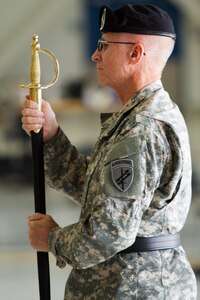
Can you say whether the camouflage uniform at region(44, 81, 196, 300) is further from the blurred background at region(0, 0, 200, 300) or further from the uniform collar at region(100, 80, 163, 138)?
the blurred background at region(0, 0, 200, 300)

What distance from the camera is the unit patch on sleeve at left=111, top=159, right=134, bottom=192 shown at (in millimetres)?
1639

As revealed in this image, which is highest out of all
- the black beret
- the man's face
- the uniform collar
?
the black beret

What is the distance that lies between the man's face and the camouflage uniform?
0.24 feet

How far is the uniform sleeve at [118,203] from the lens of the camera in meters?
1.64

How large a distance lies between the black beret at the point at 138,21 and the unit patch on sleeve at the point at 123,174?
35 cm

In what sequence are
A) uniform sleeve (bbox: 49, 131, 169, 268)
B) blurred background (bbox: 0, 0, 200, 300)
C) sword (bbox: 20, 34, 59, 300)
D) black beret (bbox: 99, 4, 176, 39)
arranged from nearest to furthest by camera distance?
uniform sleeve (bbox: 49, 131, 169, 268), black beret (bbox: 99, 4, 176, 39), sword (bbox: 20, 34, 59, 300), blurred background (bbox: 0, 0, 200, 300)

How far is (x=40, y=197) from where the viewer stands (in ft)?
6.28

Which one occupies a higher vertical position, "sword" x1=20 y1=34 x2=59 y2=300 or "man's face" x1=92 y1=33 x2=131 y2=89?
"man's face" x1=92 y1=33 x2=131 y2=89

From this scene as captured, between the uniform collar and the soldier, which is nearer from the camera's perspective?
the soldier

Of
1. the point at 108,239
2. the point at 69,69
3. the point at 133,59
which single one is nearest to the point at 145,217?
the point at 108,239

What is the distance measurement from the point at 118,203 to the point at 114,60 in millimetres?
396

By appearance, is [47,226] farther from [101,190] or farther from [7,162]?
[7,162]

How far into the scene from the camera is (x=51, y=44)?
9203 millimetres

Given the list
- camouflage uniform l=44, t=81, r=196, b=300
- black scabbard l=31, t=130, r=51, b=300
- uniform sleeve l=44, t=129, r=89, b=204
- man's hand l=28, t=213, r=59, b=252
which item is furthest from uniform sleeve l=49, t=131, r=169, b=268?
uniform sleeve l=44, t=129, r=89, b=204
